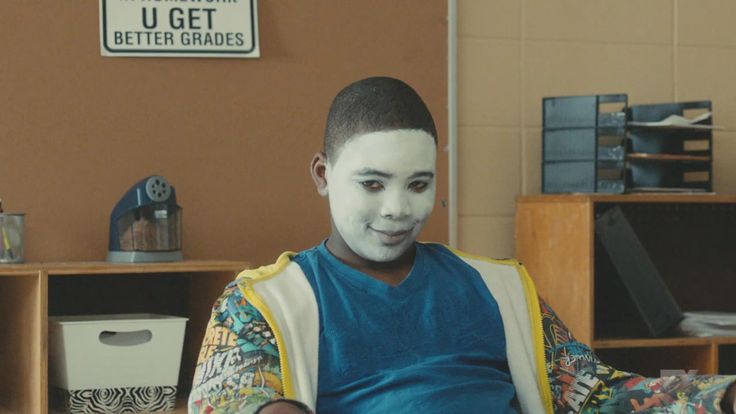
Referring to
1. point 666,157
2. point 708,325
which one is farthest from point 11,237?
point 708,325

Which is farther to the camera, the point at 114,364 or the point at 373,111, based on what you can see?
the point at 114,364

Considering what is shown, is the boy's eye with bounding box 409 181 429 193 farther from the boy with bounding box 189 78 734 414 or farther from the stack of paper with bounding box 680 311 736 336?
the stack of paper with bounding box 680 311 736 336

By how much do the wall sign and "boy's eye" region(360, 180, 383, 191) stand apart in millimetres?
1374

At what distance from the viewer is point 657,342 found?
3.12 meters

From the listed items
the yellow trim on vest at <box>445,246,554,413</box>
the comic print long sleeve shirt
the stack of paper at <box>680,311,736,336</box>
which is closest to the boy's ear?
the comic print long sleeve shirt

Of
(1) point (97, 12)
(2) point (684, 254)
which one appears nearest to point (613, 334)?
(2) point (684, 254)

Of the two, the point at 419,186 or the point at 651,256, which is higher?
the point at 419,186

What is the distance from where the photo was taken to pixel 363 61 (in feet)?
10.8

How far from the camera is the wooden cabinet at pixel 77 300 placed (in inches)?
103

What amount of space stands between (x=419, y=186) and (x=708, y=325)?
5.35ft

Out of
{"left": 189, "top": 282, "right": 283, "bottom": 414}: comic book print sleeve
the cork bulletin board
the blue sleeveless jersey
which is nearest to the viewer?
{"left": 189, "top": 282, "right": 283, "bottom": 414}: comic book print sleeve

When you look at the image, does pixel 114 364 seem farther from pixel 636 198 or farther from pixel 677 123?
pixel 677 123

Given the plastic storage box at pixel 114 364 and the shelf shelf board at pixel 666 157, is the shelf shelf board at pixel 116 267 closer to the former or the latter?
the plastic storage box at pixel 114 364

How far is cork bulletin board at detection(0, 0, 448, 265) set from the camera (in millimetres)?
2990
